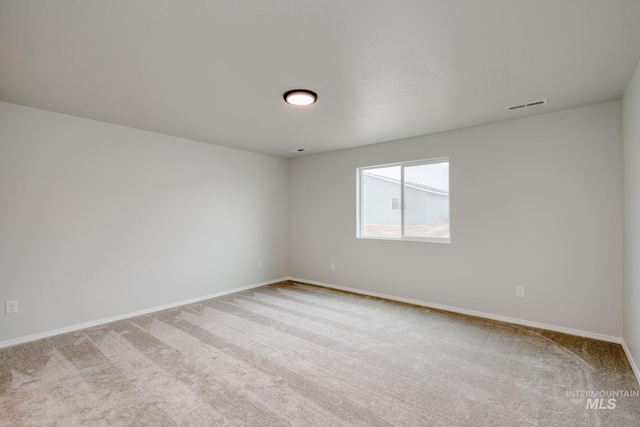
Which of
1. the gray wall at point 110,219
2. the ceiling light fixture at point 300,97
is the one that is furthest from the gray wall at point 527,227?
the gray wall at point 110,219

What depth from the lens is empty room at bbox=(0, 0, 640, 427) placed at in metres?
1.92

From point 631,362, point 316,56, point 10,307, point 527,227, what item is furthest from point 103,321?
point 631,362

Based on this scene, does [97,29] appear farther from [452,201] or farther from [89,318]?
[452,201]

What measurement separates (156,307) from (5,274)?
157 cm

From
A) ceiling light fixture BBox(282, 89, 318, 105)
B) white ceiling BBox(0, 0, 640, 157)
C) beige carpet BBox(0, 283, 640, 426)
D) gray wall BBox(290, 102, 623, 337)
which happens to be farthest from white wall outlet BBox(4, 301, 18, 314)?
gray wall BBox(290, 102, 623, 337)

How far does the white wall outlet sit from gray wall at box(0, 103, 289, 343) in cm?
5

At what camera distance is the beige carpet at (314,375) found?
1933 mm

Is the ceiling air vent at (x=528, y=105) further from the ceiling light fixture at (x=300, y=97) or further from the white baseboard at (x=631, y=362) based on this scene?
the white baseboard at (x=631, y=362)

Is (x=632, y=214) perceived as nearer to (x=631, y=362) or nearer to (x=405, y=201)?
(x=631, y=362)

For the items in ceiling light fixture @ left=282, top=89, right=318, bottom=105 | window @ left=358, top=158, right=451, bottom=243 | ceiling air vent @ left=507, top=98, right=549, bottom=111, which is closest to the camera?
ceiling light fixture @ left=282, top=89, right=318, bottom=105

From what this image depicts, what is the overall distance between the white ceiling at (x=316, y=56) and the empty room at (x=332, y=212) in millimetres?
19

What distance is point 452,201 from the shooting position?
408 centimetres

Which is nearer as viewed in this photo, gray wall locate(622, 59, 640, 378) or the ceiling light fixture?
gray wall locate(622, 59, 640, 378)

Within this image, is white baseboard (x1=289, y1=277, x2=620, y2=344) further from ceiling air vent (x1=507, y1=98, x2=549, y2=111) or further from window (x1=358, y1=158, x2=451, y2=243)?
ceiling air vent (x1=507, y1=98, x2=549, y2=111)
